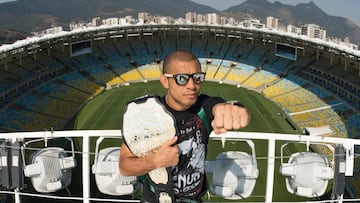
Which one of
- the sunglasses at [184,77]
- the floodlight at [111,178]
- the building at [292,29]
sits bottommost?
the floodlight at [111,178]

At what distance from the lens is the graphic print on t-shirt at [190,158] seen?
3607mm

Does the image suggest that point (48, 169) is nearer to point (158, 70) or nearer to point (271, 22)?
point (158, 70)

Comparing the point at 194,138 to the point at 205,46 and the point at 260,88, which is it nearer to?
the point at 260,88

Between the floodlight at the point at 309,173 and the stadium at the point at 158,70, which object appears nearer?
the floodlight at the point at 309,173

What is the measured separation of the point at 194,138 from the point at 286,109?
114 feet

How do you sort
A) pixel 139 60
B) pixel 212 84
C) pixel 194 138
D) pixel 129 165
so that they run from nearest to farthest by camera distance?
pixel 129 165 < pixel 194 138 < pixel 212 84 < pixel 139 60

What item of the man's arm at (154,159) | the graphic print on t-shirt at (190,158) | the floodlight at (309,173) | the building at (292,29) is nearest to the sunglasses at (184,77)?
the graphic print on t-shirt at (190,158)

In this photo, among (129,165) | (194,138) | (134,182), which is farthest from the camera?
(134,182)

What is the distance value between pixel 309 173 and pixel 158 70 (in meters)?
43.6

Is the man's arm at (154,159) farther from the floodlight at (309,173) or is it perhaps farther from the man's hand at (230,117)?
the floodlight at (309,173)

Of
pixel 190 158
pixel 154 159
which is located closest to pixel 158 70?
pixel 190 158

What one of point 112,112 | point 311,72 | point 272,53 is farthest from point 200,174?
point 272,53

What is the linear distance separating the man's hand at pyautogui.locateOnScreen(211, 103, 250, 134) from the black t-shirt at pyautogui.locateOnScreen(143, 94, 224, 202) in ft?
1.24

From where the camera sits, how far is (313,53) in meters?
43.3
